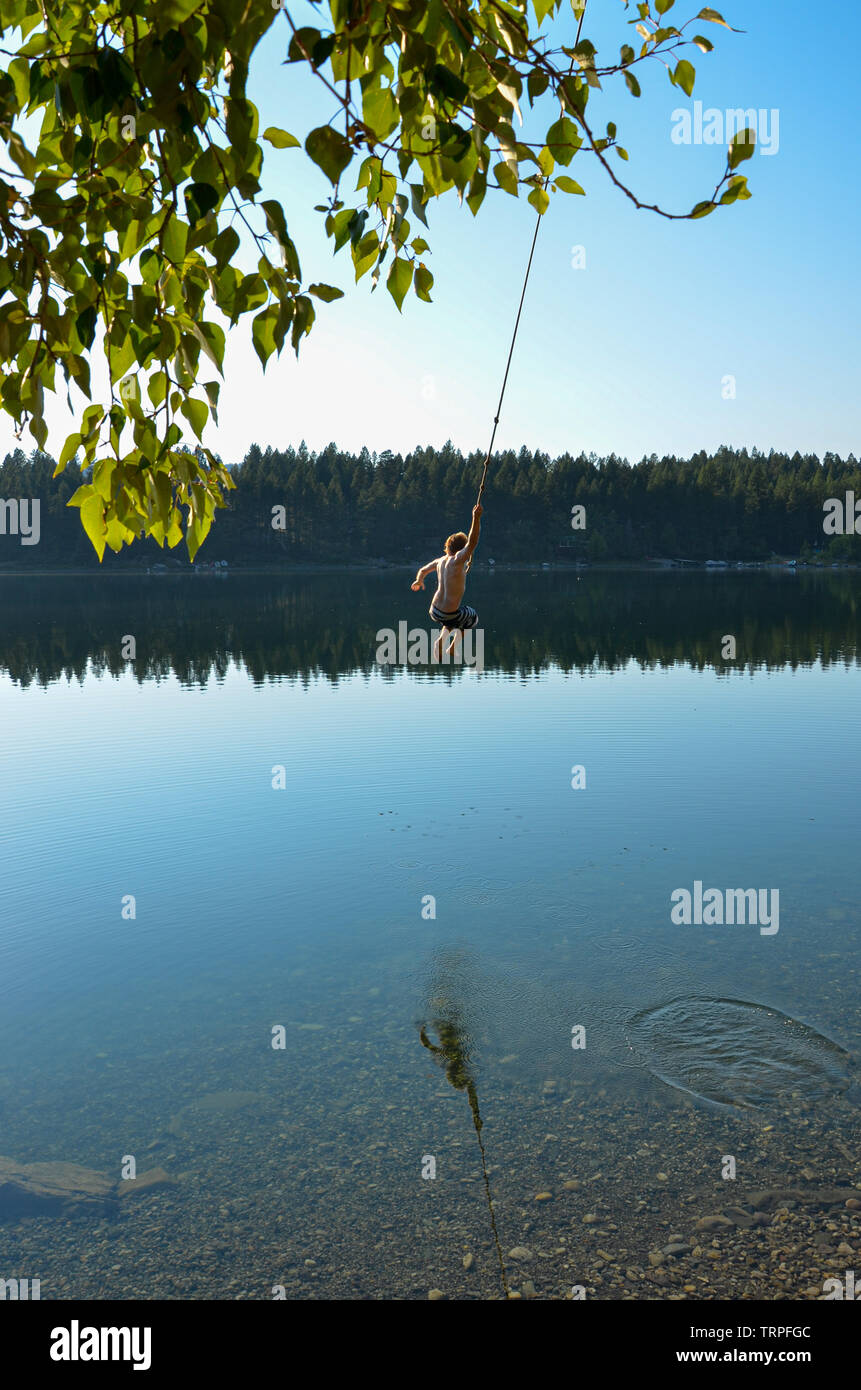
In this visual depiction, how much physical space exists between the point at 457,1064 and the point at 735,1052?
285cm

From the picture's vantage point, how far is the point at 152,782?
24.4 m

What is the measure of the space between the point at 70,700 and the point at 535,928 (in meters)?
26.2

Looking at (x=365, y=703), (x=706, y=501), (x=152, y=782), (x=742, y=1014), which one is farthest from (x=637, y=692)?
(x=706, y=501)

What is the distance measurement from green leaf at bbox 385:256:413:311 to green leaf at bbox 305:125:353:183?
2.06 ft

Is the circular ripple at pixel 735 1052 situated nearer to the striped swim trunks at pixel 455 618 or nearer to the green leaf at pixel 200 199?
the striped swim trunks at pixel 455 618

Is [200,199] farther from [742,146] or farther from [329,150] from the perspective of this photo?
[742,146]

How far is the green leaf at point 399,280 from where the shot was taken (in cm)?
439

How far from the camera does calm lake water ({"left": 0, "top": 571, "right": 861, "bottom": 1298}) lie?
27.0 ft

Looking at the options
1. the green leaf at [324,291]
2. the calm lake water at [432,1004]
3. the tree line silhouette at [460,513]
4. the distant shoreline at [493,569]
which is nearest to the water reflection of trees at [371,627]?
the calm lake water at [432,1004]

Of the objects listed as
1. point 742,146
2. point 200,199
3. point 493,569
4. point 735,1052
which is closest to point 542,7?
point 742,146

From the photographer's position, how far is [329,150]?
147 inches

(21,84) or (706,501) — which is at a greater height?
(706,501)

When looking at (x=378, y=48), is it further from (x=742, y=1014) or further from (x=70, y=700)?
(x=70, y=700)

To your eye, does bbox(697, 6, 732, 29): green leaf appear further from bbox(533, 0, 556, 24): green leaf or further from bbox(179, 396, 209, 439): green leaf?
bbox(179, 396, 209, 439): green leaf
